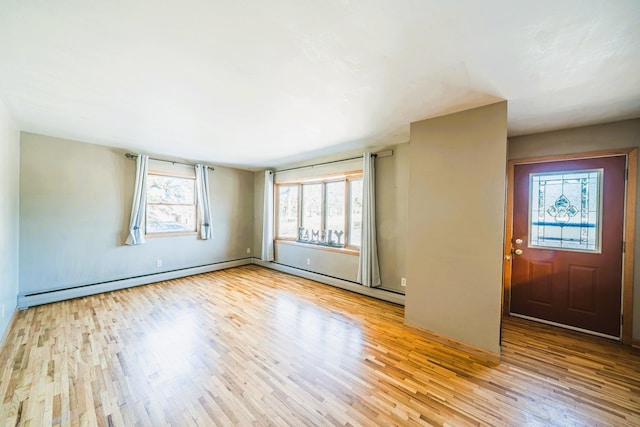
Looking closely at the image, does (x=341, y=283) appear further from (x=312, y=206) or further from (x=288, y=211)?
(x=288, y=211)

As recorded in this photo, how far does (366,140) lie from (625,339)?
3.72m

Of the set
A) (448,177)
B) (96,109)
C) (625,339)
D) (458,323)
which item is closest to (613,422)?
(458,323)

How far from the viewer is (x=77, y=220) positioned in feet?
12.2

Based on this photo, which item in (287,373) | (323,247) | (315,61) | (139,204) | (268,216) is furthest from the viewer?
(268,216)

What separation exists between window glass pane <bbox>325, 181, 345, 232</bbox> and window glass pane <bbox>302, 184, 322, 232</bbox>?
19cm

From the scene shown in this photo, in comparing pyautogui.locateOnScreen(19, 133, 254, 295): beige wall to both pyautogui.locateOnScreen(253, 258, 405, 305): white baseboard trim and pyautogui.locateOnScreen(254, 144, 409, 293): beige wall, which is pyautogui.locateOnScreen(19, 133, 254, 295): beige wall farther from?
pyautogui.locateOnScreen(254, 144, 409, 293): beige wall

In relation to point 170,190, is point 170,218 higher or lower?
lower

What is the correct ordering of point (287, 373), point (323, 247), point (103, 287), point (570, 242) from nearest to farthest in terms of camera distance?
1. point (287, 373)
2. point (570, 242)
3. point (103, 287)
4. point (323, 247)

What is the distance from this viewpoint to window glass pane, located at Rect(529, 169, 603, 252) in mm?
2756

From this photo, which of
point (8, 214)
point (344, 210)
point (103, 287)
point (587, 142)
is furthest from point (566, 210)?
point (103, 287)

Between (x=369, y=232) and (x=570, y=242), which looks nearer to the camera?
(x=570, y=242)

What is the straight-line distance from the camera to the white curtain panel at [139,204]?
4.14 meters

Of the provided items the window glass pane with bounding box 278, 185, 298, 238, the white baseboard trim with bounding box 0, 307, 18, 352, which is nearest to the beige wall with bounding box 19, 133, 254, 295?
the white baseboard trim with bounding box 0, 307, 18, 352

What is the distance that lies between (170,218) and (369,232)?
4.03m
